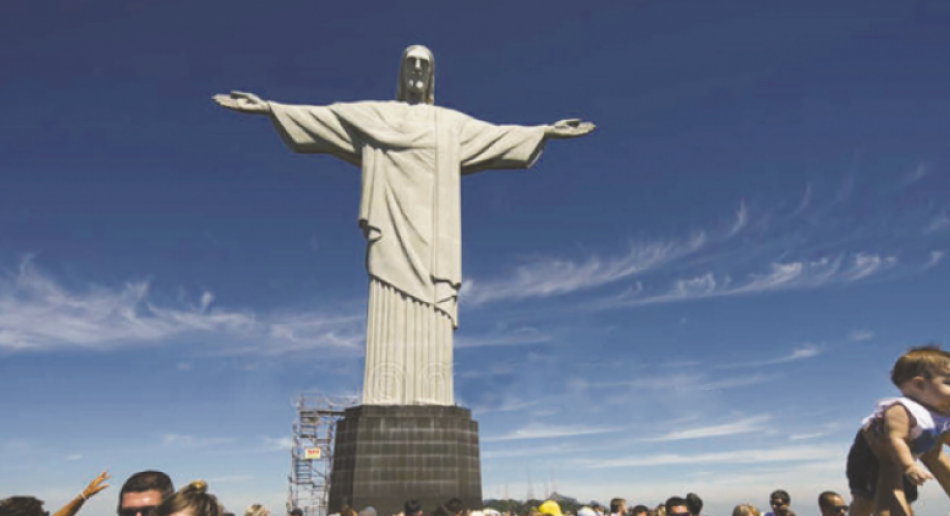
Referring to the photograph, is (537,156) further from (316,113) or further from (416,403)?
(416,403)

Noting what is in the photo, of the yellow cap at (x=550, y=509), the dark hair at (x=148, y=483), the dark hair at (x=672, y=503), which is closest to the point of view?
the dark hair at (x=148, y=483)

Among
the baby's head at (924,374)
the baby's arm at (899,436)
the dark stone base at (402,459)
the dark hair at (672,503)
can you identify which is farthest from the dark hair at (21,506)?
the dark stone base at (402,459)

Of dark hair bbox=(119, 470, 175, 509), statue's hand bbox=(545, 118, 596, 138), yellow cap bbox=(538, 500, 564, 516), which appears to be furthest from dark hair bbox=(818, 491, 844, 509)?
statue's hand bbox=(545, 118, 596, 138)

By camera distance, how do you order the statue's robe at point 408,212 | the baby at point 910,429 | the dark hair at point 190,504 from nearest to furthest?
the dark hair at point 190,504, the baby at point 910,429, the statue's robe at point 408,212

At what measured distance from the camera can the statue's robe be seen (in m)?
12.1

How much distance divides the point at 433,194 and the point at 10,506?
1059 centimetres

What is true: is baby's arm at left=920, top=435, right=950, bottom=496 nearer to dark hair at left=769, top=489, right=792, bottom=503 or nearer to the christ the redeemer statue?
dark hair at left=769, top=489, right=792, bottom=503

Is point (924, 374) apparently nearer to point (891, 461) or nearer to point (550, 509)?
point (891, 461)

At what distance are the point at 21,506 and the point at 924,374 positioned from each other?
388 cm

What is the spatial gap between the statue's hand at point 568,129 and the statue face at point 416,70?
2.95 meters

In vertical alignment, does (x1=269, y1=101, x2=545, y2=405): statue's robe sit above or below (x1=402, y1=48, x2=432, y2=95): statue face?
below

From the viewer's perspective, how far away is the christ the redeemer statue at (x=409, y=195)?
12.1 meters

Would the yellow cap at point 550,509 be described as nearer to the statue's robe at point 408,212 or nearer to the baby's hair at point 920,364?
the baby's hair at point 920,364

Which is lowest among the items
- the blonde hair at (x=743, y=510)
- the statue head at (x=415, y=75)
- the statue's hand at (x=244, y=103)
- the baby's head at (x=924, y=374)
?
the blonde hair at (x=743, y=510)
